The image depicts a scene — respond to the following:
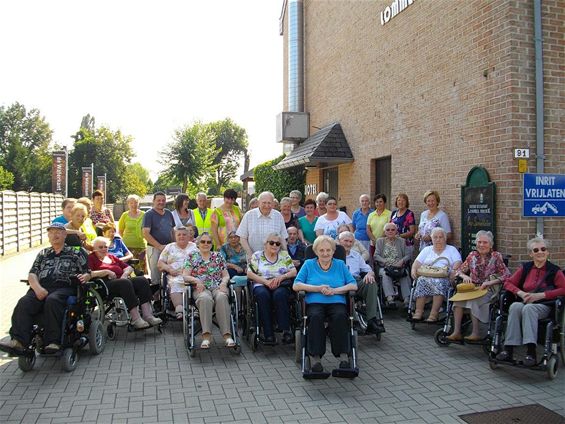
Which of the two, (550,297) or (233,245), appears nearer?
(550,297)

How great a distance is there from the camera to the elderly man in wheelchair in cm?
476

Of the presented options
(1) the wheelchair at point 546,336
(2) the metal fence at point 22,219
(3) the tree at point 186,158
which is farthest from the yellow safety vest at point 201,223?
(3) the tree at point 186,158

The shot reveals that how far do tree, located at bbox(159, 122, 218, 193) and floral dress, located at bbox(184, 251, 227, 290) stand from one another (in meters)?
29.9

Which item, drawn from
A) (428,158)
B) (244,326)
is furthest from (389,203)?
(244,326)

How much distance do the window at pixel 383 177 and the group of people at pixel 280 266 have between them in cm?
219

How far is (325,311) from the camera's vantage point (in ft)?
16.1

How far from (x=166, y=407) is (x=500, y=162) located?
16.4ft

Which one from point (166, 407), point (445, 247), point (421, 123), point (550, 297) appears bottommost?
point (166, 407)

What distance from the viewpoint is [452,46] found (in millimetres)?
7602

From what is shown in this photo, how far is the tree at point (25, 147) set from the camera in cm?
5588

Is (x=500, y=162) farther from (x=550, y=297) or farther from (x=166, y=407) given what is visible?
(x=166, y=407)

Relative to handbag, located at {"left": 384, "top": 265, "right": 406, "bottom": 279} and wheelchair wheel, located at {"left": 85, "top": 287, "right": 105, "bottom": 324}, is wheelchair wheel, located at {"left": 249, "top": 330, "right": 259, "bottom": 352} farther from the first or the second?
handbag, located at {"left": 384, "top": 265, "right": 406, "bottom": 279}

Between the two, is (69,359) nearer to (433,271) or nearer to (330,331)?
(330,331)

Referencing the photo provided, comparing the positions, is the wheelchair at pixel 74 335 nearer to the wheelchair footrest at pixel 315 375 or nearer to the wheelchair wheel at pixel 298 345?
the wheelchair wheel at pixel 298 345
